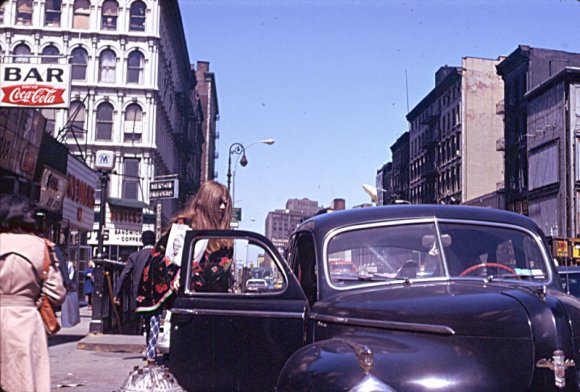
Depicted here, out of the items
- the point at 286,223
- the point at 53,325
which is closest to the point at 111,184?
the point at 53,325

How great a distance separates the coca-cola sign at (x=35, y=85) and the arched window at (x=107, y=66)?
27.4 meters

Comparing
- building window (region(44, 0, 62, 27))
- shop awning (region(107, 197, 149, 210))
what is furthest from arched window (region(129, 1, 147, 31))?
shop awning (region(107, 197, 149, 210))

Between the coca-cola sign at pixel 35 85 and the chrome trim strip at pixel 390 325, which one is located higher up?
the coca-cola sign at pixel 35 85

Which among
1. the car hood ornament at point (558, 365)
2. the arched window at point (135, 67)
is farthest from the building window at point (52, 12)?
the car hood ornament at point (558, 365)

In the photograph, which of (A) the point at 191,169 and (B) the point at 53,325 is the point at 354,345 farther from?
(A) the point at 191,169

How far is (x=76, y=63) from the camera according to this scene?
46.2 m

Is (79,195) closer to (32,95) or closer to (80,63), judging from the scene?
(32,95)

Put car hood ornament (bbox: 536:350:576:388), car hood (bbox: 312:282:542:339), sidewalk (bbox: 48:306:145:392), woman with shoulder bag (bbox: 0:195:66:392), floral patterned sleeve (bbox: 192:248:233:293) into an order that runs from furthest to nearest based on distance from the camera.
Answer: sidewalk (bbox: 48:306:145:392) < floral patterned sleeve (bbox: 192:248:233:293) < woman with shoulder bag (bbox: 0:195:66:392) < car hood (bbox: 312:282:542:339) < car hood ornament (bbox: 536:350:576:388)

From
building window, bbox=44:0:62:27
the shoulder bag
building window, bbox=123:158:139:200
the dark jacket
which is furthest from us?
building window, bbox=123:158:139:200

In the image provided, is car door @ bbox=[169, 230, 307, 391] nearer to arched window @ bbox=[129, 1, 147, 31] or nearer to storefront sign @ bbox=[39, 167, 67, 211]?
storefront sign @ bbox=[39, 167, 67, 211]

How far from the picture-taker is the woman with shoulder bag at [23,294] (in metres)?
5.14

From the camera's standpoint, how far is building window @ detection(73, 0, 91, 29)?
151ft

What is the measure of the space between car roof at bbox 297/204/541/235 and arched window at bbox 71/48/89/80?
142 ft

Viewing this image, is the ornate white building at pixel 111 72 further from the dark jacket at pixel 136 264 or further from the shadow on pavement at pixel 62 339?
the dark jacket at pixel 136 264
